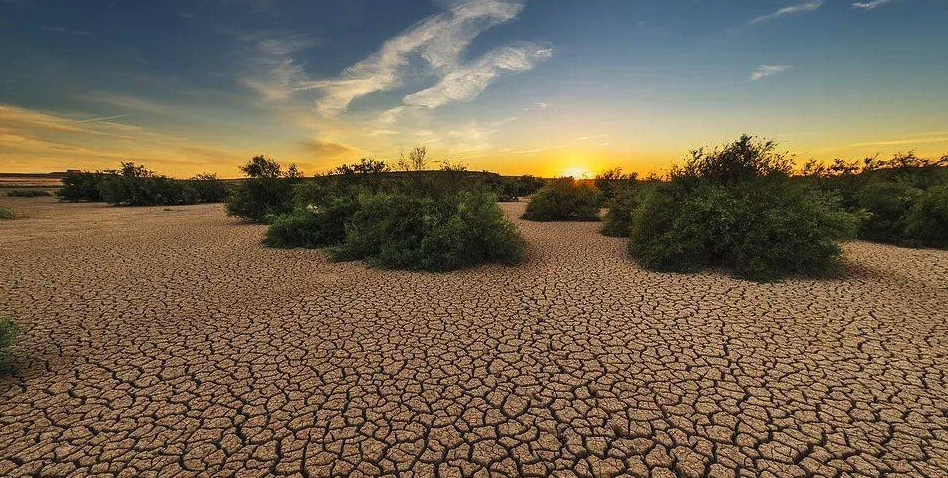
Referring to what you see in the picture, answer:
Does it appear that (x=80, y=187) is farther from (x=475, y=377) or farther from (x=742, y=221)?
(x=742, y=221)

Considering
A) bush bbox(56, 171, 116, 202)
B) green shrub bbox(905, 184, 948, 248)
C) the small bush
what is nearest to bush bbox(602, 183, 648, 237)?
green shrub bbox(905, 184, 948, 248)

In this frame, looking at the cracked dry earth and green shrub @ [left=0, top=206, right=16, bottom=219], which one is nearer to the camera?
the cracked dry earth

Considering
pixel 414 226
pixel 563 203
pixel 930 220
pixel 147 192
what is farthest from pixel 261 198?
pixel 930 220

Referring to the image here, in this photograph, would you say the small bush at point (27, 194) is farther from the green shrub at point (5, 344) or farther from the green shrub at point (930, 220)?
the green shrub at point (930, 220)

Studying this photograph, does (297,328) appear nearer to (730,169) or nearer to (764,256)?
(764,256)

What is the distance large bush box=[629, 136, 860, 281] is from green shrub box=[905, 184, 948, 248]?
14.6ft

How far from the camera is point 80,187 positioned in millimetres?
30281

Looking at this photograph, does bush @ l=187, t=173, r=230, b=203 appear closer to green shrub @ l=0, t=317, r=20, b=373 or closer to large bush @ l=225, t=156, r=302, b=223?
large bush @ l=225, t=156, r=302, b=223

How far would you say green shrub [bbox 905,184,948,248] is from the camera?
10.7 metres

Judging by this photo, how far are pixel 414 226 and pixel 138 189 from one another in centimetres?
2929

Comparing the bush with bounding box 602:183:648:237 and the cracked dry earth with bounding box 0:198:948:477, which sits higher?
the bush with bounding box 602:183:648:237

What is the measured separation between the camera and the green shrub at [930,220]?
10684 millimetres

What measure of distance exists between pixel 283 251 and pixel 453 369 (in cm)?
842

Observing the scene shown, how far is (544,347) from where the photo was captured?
4797mm
